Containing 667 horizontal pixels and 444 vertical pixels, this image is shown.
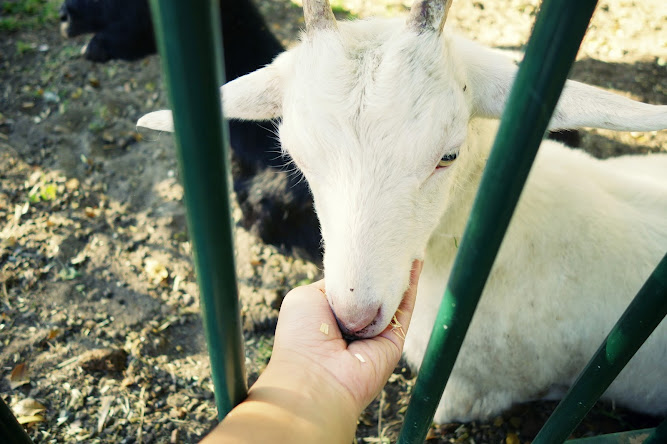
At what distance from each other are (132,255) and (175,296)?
514mm

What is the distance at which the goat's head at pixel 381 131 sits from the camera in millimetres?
1721

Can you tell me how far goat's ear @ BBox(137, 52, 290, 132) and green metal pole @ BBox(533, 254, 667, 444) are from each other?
160 cm

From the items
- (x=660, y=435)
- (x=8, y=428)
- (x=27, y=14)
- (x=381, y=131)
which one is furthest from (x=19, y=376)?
(x=27, y=14)

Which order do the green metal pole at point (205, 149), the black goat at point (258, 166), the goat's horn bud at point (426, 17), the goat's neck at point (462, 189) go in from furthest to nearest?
1. the black goat at point (258, 166)
2. the goat's neck at point (462, 189)
3. the goat's horn bud at point (426, 17)
4. the green metal pole at point (205, 149)

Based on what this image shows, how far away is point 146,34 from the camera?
4.35m

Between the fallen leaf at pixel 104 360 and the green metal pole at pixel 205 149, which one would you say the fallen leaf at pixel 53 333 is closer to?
the fallen leaf at pixel 104 360

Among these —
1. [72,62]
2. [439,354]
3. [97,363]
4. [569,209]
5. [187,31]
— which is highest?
[187,31]

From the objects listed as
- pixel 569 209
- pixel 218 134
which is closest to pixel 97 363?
pixel 218 134

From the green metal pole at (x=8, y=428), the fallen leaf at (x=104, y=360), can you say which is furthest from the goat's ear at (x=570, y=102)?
the fallen leaf at (x=104, y=360)

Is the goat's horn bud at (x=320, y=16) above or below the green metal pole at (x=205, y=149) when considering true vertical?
above

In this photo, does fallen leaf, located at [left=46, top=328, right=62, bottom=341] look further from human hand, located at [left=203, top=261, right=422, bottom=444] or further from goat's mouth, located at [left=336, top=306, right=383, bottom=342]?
goat's mouth, located at [left=336, top=306, right=383, bottom=342]

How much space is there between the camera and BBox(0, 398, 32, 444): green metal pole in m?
1.26

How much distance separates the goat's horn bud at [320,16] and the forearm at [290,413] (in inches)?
51.6

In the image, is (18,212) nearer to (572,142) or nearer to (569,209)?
(569,209)
